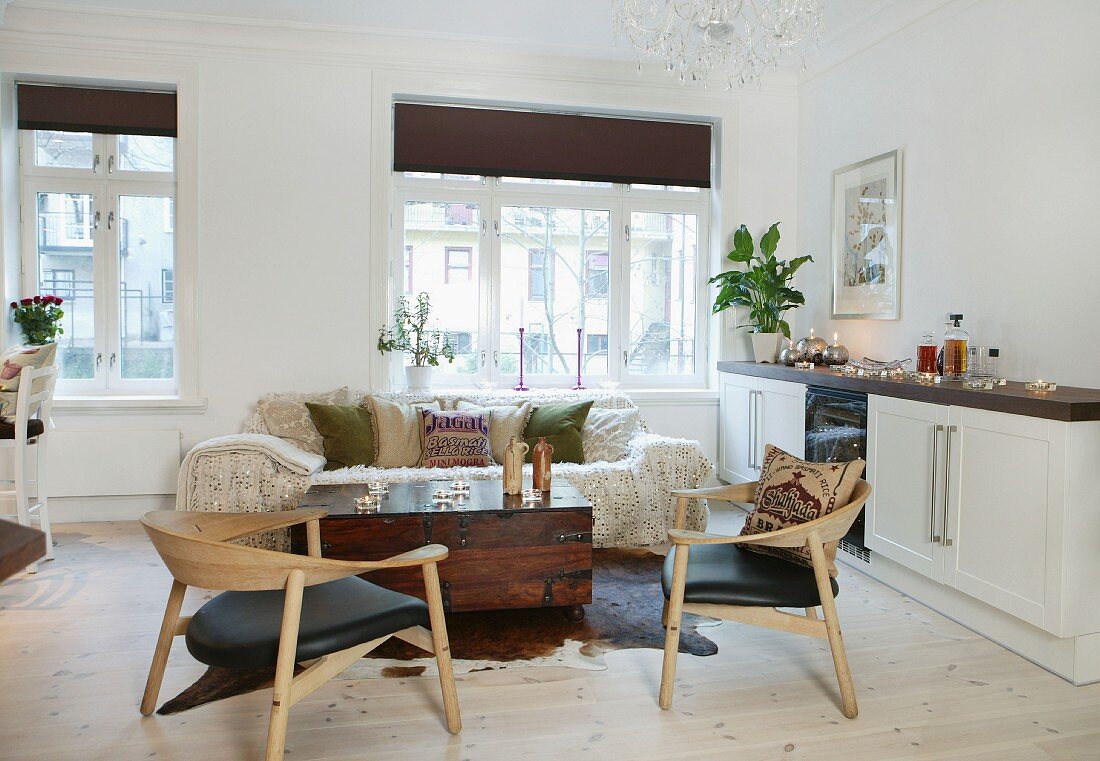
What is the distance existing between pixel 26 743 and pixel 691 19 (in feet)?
9.99

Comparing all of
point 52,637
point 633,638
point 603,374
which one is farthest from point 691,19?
point 52,637

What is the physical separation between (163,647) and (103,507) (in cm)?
274

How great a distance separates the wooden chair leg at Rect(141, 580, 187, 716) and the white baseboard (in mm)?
2419

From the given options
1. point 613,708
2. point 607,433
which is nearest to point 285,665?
point 613,708

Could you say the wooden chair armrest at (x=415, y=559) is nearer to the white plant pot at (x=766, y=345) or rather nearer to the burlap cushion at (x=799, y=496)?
the burlap cushion at (x=799, y=496)

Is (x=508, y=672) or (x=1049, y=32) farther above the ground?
(x=1049, y=32)

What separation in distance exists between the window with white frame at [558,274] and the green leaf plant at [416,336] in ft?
0.41

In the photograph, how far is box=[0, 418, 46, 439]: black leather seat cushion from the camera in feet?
11.9

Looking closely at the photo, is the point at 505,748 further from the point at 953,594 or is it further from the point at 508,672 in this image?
the point at 953,594

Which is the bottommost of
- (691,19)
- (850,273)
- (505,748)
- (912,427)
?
(505,748)

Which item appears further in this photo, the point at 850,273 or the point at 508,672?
the point at 850,273

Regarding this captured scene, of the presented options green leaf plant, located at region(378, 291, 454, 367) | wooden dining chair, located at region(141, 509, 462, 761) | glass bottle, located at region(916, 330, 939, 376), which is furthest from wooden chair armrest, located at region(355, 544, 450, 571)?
green leaf plant, located at region(378, 291, 454, 367)

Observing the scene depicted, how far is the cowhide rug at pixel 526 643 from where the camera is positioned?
263 centimetres

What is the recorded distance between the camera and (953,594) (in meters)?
3.23
